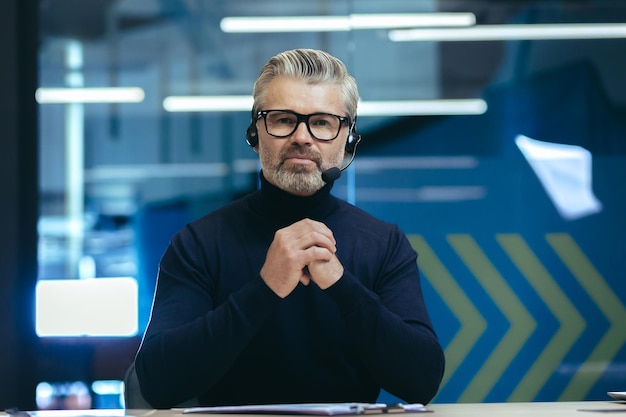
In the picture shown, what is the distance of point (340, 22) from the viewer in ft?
Answer: 13.7

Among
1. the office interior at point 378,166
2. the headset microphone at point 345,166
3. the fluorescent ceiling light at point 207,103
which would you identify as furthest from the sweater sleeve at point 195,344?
the fluorescent ceiling light at point 207,103

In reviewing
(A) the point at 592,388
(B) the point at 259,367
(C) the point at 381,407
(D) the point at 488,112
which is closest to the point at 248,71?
(D) the point at 488,112

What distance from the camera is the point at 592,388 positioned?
13.3 feet

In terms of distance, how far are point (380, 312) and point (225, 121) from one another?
2.32 meters

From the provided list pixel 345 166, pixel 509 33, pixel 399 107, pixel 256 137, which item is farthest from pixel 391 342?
pixel 509 33

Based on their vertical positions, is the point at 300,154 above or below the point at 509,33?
below

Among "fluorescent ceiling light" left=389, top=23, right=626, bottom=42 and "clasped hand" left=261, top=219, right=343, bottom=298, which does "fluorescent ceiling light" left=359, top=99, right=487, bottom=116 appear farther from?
"clasped hand" left=261, top=219, right=343, bottom=298

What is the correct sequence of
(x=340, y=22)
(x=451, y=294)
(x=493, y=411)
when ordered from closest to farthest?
1. (x=493, y=411)
2. (x=451, y=294)
3. (x=340, y=22)

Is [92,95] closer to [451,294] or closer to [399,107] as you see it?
[399,107]

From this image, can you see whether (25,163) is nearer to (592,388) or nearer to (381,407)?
(592,388)

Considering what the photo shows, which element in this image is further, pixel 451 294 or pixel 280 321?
pixel 451 294

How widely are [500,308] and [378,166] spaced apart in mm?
775

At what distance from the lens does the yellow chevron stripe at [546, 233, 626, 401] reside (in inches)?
161

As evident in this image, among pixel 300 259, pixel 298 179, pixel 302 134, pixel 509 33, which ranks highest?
pixel 509 33
